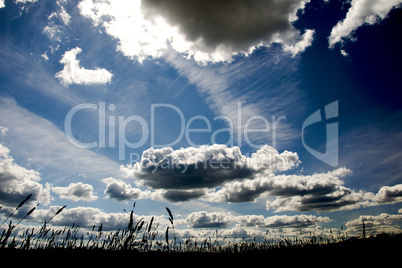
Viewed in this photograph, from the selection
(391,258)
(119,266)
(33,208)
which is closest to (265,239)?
(391,258)

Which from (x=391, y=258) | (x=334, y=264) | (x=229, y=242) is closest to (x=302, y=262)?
(x=334, y=264)

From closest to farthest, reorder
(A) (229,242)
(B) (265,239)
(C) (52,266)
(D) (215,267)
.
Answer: (C) (52,266), (D) (215,267), (A) (229,242), (B) (265,239)

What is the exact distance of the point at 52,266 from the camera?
4.57 metres

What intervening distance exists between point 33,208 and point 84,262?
102 inches

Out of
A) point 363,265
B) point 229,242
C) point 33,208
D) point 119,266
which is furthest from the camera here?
point 229,242

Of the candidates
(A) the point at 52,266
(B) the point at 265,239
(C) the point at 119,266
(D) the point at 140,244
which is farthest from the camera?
(B) the point at 265,239

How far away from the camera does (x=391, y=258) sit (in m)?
5.77

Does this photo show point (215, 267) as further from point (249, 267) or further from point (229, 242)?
point (229, 242)

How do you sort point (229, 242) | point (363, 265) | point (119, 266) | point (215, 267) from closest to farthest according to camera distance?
point (119, 266) < point (363, 265) < point (215, 267) < point (229, 242)

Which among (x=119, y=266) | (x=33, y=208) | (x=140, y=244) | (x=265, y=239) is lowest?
(x=265, y=239)

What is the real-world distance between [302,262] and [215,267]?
251cm

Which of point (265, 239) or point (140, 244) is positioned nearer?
point (140, 244)

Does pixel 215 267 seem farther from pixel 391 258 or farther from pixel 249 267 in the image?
pixel 391 258

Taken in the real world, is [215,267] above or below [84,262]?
below
